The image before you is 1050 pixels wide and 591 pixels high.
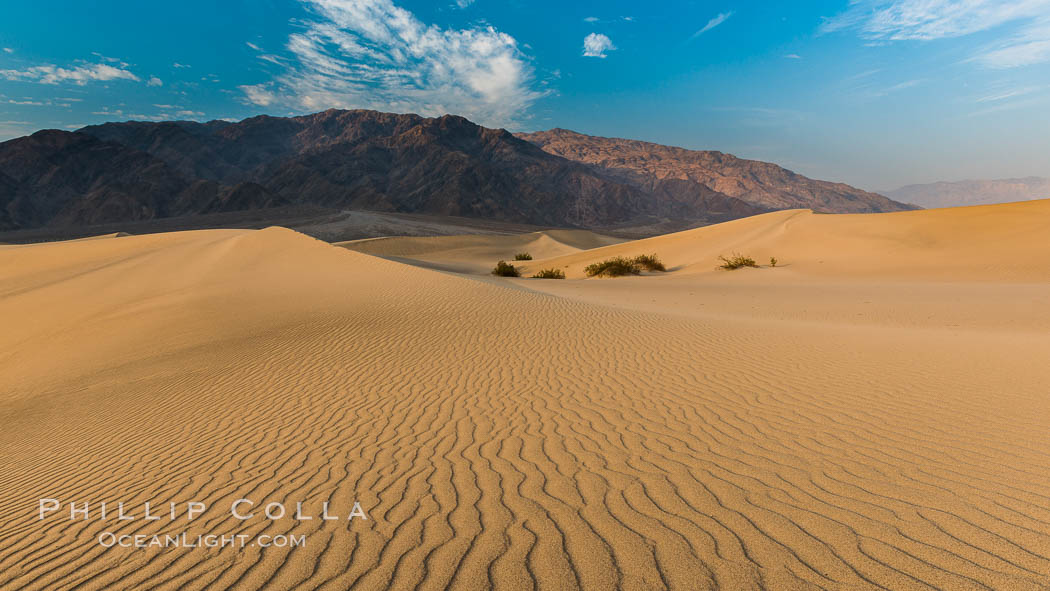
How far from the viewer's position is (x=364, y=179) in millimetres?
118812

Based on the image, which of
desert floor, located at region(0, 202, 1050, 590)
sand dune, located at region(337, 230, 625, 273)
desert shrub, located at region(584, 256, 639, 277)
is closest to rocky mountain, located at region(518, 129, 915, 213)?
sand dune, located at region(337, 230, 625, 273)

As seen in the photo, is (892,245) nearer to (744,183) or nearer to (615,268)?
(615,268)

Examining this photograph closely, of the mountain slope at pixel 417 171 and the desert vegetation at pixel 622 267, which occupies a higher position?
the mountain slope at pixel 417 171

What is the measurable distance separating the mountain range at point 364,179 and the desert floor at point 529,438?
98.0m

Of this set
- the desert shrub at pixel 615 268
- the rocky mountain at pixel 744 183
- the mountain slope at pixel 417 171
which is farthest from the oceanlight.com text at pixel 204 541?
the rocky mountain at pixel 744 183

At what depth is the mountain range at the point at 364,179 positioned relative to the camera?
10600 centimetres

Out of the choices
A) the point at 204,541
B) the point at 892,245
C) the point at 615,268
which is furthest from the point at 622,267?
the point at 204,541

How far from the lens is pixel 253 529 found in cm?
318

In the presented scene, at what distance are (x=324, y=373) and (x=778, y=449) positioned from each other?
582 centimetres

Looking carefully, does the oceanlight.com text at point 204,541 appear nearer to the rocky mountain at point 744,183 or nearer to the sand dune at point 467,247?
the sand dune at point 467,247

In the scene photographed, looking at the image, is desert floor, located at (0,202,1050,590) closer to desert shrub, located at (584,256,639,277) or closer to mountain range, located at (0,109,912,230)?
desert shrub, located at (584,256,639,277)

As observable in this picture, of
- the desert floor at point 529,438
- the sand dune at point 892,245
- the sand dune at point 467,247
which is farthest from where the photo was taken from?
the sand dune at point 467,247

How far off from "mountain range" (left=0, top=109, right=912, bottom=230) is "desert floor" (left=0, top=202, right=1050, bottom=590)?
98000 mm

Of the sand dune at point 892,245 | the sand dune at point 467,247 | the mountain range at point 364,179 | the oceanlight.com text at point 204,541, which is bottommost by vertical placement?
the sand dune at point 467,247
